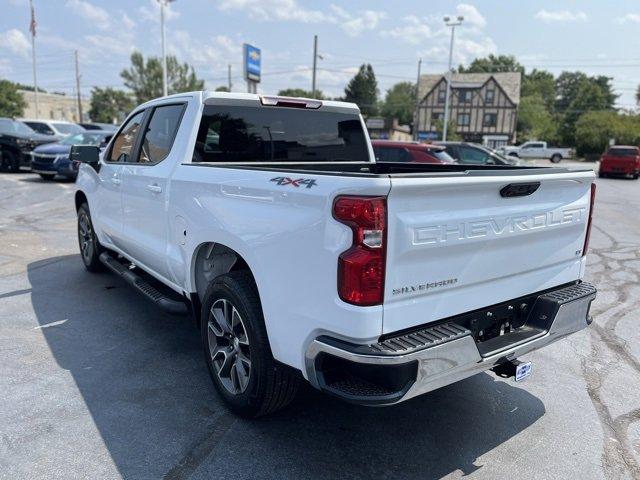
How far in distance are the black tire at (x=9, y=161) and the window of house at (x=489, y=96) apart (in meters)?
64.3

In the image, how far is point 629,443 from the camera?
10.4 ft

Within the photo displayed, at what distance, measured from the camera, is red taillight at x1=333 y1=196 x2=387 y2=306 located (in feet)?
7.59

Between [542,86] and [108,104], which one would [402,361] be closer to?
[108,104]

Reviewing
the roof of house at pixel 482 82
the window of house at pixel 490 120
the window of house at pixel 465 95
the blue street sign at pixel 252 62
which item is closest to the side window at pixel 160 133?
the blue street sign at pixel 252 62

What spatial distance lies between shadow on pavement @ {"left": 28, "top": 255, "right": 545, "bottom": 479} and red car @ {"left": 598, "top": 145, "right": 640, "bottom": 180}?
26.8 meters

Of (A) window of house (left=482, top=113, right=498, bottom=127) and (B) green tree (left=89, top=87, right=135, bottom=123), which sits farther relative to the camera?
(B) green tree (left=89, top=87, right=135, bottom=123)

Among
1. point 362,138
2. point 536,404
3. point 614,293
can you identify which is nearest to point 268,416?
point 536,404

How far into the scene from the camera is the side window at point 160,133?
13.9 feet

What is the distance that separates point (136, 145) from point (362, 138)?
2.12 metres

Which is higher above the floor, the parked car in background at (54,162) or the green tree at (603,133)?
the green tree at (603,133)

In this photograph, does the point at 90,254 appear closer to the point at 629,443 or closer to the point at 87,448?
the point at 87,448

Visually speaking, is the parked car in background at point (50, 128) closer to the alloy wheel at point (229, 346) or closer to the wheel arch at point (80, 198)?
the wheel arch at point (80, 198)

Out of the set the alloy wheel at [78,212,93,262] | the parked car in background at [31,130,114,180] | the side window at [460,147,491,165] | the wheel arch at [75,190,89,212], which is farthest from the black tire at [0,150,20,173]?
the side window at [460,147,491,165]

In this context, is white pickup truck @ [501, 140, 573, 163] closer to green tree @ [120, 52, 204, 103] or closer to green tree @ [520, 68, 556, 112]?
green tree @ [120, 52, 204, 103]
